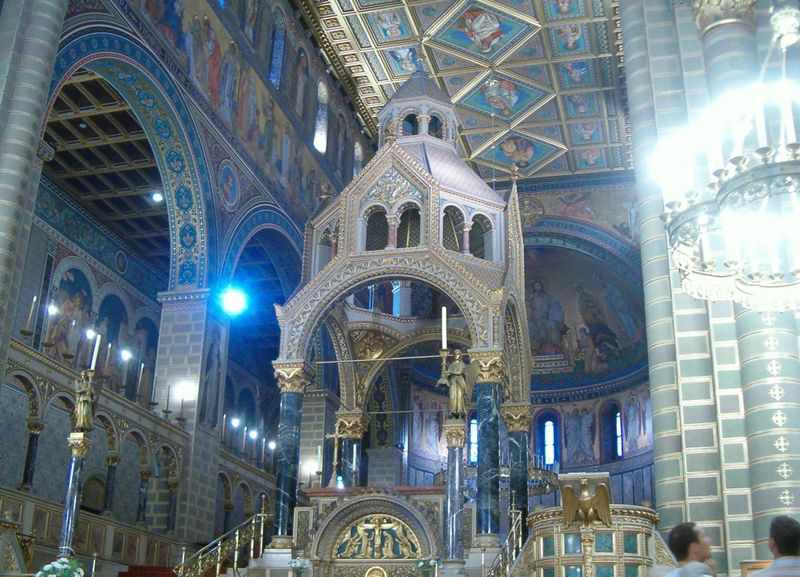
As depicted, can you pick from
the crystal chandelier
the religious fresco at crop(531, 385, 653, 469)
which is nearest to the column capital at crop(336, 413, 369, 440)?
the crystal chandelier

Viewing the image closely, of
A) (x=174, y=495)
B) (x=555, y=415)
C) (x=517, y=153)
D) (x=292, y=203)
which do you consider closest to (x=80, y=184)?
(x=292, y=203)

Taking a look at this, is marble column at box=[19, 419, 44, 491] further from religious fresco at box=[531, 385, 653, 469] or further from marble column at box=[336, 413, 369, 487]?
religious fresco at box=[531, 385, 653, 469]

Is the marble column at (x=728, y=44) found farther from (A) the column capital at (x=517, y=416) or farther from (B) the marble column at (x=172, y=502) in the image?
(B) the marble column at (x=172, y=502)

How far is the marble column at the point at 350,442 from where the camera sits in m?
19.2

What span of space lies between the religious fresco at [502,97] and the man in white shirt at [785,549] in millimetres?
24464

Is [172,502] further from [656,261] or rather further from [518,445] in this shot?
[656,261]

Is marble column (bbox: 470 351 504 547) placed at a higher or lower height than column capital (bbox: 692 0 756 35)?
lower

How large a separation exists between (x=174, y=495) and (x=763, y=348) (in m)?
11.8

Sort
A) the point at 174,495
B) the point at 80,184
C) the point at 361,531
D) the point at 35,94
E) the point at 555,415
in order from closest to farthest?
the point at 35,94
the point at 361,531
the point at 174,495
the point at 80,184
the point at 555,415

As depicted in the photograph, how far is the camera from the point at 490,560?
14.1 meters

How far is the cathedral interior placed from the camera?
10.9 metres

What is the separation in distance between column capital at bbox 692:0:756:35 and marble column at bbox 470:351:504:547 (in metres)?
6.06

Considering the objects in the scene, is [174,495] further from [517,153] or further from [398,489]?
[517,153]

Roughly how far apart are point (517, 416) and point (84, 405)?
950 centimetres
